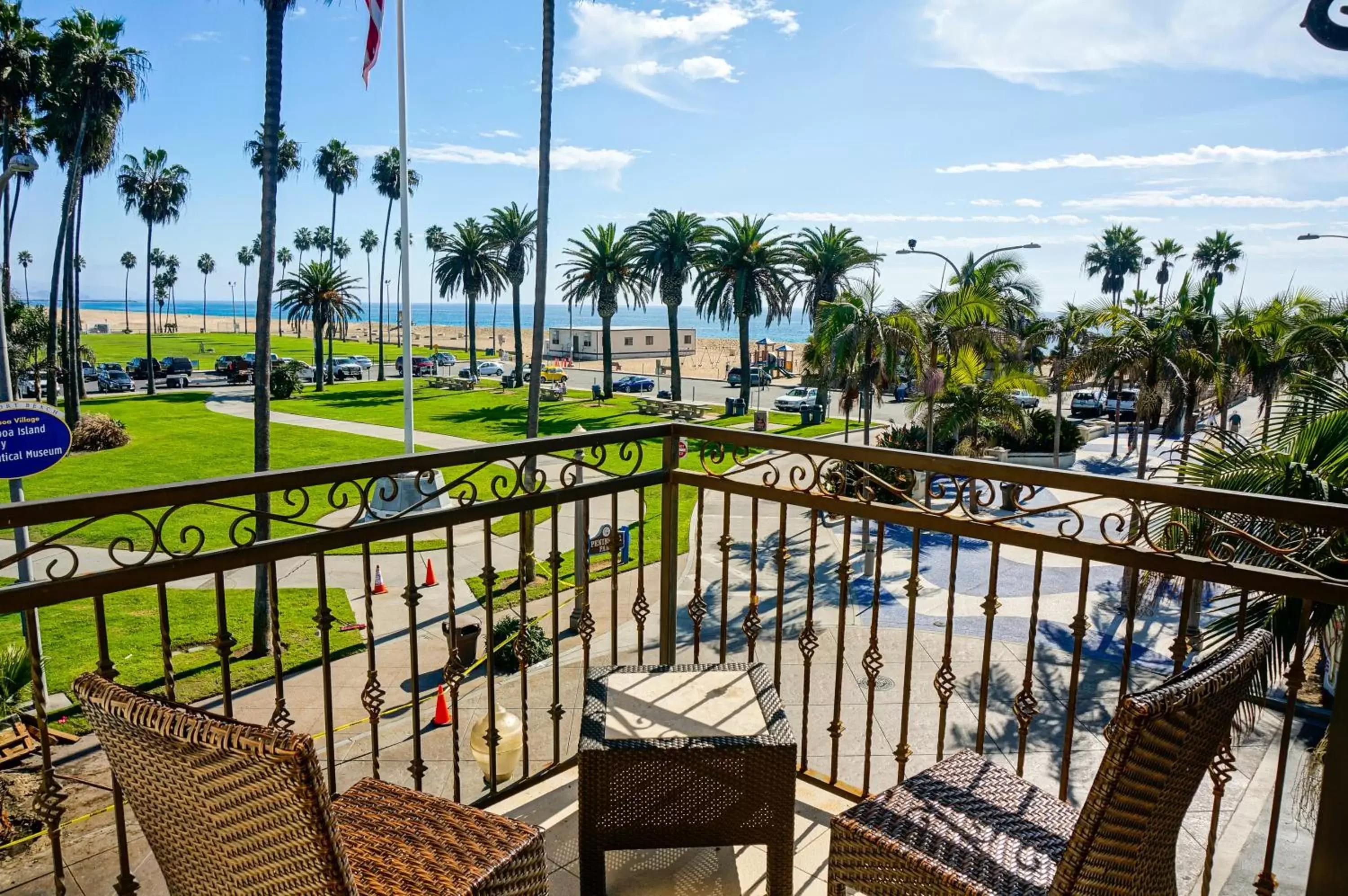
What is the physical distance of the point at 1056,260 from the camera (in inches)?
3622

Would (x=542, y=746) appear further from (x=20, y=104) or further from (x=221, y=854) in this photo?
(x=20, y=104)

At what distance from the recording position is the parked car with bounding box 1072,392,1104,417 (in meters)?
42.8

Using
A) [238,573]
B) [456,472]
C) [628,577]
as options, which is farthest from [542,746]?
[456,472]

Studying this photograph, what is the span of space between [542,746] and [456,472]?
49.5ft

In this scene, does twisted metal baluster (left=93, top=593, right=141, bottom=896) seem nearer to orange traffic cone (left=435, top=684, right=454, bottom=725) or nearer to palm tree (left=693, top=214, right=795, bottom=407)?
orange traffic cone (left=435, top=684, right=454, bottom=725)

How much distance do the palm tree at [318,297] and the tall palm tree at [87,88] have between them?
64.6 feet

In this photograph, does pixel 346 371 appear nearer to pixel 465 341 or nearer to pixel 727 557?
pixel 727 557

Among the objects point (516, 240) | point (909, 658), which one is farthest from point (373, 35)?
point (516, 240)

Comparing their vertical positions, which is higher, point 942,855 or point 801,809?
point 942,855

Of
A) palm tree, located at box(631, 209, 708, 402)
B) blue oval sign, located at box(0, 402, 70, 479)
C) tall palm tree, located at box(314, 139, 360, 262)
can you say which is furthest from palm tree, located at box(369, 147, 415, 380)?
blue oval sign, located at box(0, 402, 70, 479)

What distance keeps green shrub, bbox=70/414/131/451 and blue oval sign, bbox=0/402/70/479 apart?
27325mm

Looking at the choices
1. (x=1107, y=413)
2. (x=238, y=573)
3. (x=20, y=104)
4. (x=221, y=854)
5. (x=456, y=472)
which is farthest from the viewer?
(x=1107, y=413)

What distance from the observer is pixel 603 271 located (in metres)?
46.1

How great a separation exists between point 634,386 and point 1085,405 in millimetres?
27670
